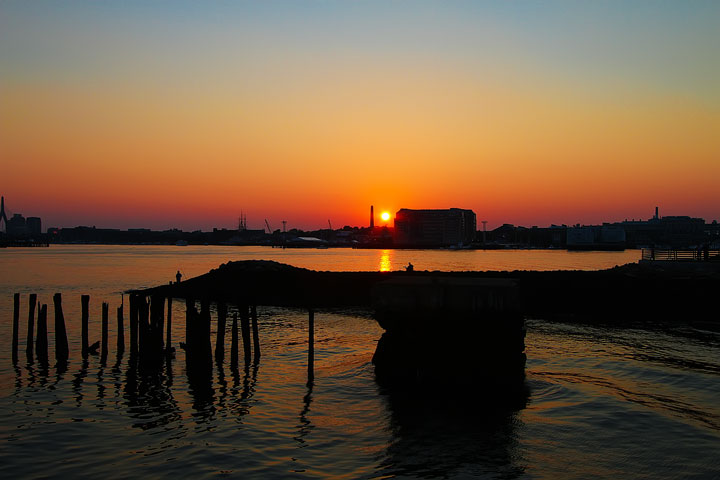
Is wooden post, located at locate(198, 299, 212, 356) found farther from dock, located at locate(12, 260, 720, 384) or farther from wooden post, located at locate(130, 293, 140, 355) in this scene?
wooden post, located at locate(130, 293, 140, 355)

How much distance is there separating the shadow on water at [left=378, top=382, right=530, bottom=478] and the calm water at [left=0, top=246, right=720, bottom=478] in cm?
5

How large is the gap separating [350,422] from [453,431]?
8.73 ft

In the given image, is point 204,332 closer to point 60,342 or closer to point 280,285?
point 60,342

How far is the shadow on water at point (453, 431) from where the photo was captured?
40.0 feet

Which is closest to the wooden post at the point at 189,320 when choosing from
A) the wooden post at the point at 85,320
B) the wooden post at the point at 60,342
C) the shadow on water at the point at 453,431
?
the wooden post at the point at 85,320

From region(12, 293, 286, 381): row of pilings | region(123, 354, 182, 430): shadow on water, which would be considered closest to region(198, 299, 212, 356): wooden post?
region(12, 293, 286, 381): row of pilings

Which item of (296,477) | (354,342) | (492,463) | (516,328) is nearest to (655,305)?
(354,342)

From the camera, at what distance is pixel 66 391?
18547 mm

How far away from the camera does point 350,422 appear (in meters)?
15.5

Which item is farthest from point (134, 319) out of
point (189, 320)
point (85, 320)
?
point (189, 320)

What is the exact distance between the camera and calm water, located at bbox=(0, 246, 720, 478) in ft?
40.5

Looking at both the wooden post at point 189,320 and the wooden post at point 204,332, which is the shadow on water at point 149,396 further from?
the wooden post at point 204,332

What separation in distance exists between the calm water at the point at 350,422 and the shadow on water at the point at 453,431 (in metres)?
0.05

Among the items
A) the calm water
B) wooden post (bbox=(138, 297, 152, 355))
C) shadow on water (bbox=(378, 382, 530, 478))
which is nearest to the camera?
shadow on water (bbox=(378, 382, 530, 478))
